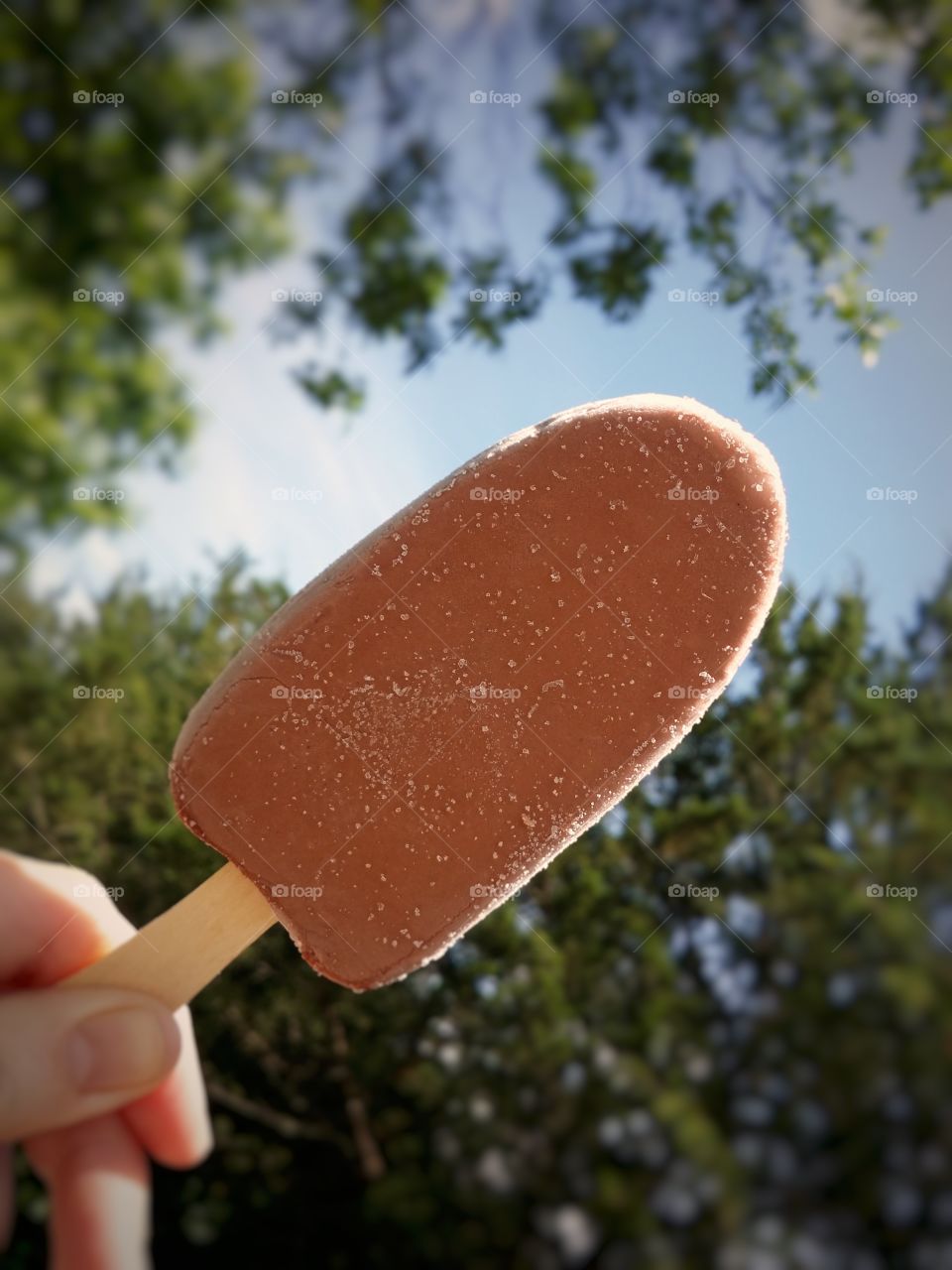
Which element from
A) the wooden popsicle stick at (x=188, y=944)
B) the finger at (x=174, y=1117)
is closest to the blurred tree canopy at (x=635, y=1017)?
the finger at (x=174, y=1117)

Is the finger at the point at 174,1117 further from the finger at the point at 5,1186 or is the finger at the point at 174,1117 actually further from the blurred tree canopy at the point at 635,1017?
the blurred tree canopy at the point at 635,1017

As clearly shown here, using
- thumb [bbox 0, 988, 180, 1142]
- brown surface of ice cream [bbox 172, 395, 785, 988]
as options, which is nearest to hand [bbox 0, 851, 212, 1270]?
thumb [bbox 0, 988, 180, 1142]

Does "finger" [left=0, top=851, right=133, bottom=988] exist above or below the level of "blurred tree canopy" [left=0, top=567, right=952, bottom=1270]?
above

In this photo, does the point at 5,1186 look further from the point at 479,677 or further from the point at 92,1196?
the point at 479,677

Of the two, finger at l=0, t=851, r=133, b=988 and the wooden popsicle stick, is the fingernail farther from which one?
finger at l=0, t=851, r=133, b=988

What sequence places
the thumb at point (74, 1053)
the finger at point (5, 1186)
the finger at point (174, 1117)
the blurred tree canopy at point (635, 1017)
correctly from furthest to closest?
the blurred tree canopy at point (635, 1017)
the finger at point (174, 1117)
the finger at point (5, 1186)
the thumb at point (74, 1053)

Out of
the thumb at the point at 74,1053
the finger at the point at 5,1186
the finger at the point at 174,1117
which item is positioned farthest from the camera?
the finger at the point at 174,1117

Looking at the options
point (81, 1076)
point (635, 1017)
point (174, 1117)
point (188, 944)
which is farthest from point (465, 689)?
point (635, 1017)
